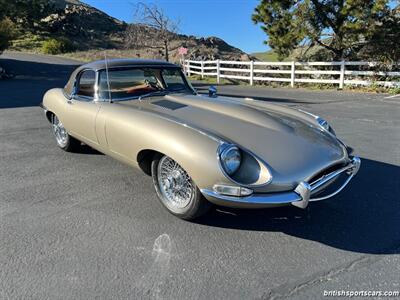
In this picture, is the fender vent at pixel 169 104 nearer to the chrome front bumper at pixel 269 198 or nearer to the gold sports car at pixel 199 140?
the gold sports car at pixel 199 140

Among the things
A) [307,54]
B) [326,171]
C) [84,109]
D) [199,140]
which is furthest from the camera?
[307,54]

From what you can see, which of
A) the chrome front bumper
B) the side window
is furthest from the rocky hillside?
the chrome front bumper

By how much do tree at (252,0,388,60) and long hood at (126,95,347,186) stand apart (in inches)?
490

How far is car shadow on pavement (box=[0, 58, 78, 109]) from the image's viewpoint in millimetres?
11047

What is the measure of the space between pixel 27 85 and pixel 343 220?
50.6ft

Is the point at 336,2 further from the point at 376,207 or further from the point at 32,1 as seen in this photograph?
the point at 32,1

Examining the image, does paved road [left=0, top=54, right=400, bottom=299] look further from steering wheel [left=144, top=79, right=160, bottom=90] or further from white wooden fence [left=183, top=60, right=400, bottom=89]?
white wooden fence [left=183, top=60, right=400, bottom=89]

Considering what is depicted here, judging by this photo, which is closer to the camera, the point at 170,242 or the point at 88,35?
the point at 170,242

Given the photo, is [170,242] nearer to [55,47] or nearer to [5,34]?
[5,34]

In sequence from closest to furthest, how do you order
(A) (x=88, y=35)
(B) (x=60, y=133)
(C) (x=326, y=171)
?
(C) (x=326, y=171)
(B) (x=60, y=133)
(A) (x=88, y=35)

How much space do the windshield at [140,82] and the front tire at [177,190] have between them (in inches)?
49.5

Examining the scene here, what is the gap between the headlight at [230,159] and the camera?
2900 millimetres

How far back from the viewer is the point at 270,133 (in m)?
3.41

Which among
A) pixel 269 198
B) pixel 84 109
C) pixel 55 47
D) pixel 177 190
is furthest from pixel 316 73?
pixel 55 47
